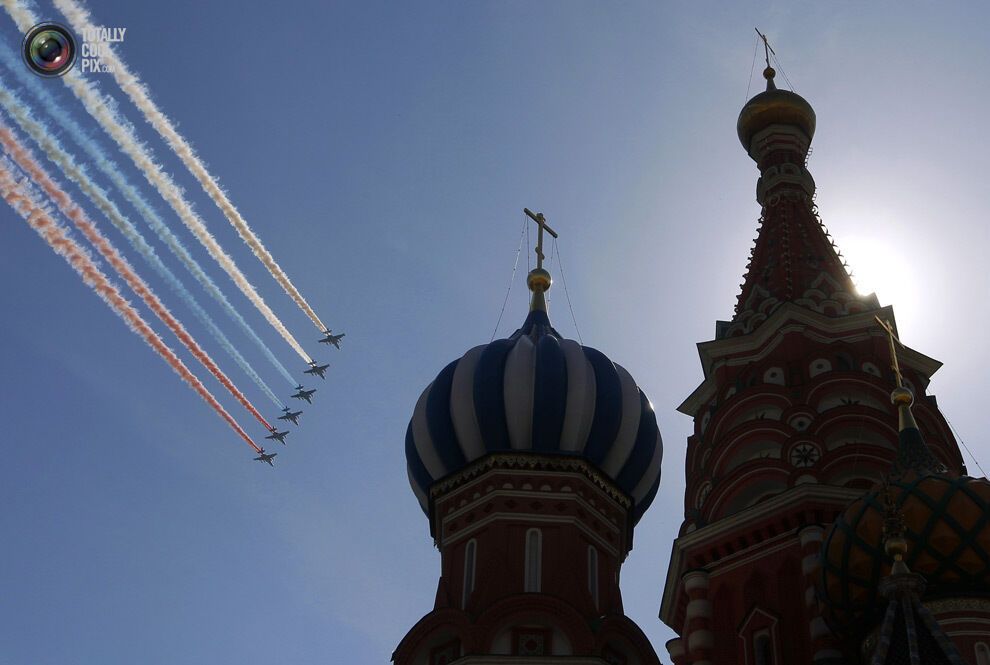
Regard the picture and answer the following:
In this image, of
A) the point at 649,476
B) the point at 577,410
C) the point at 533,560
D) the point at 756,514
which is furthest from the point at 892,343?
the point at 533,560

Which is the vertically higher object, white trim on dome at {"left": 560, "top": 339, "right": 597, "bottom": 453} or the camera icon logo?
white trim on dome at {"left": 560, "top": 339, "right": 597, "bottom": 453}

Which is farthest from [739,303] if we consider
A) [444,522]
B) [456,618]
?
[456,618]

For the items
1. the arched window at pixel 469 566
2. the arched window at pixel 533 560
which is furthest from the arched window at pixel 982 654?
the arched window at pixel 469 566

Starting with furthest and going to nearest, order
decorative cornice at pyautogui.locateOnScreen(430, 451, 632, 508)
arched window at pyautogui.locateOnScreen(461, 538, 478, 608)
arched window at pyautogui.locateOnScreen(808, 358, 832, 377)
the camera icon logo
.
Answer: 1. arched window at pyautogui.locateOnScreen(808, 358, 832, 377)
2. decorative cornice at pyautogui.locateOnScreen(430, 451, 632, 508)
3. arched window at pyautogui.locateOnScreen(461, 538, 478, 608)
4. the camera icon logo

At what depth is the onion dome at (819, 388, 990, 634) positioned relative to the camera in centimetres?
1593

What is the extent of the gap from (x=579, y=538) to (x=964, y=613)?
527 cm

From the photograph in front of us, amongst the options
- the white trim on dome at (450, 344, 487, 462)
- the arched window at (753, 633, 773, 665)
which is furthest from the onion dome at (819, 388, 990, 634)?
the white trim on dome at (450, 344, 487, 462)

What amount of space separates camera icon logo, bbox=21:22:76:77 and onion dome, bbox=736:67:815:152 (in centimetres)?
1525

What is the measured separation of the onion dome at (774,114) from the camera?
26.4m

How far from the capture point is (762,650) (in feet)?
59.7

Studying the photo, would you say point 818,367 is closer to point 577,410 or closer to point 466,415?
point 577,410

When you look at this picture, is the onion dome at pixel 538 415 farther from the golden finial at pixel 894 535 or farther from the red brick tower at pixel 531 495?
the golden finial at pixel 894 535

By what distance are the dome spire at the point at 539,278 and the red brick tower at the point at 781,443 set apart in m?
2.63

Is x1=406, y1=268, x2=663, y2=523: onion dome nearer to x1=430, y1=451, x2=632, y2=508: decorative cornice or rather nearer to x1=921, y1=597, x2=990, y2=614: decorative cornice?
x1=430, y1=451, x2=632, y2=508: decorative cornice
